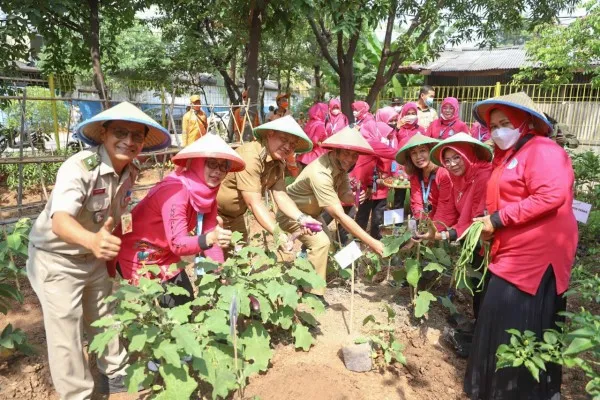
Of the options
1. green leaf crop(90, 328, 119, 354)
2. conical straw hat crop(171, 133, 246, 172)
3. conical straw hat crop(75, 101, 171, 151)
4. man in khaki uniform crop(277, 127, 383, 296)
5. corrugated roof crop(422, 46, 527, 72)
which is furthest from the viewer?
corrugated roof crop(422, 46, 527, 72)

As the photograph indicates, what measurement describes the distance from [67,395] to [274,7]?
681 cm

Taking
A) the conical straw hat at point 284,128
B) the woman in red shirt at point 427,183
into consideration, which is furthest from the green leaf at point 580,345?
the conical straw hat at point 284,128

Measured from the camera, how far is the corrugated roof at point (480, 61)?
16703 mm

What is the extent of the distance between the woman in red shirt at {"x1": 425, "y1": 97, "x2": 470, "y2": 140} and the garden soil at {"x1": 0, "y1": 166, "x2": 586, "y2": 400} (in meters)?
2.84

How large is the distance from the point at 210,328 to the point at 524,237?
177 cm

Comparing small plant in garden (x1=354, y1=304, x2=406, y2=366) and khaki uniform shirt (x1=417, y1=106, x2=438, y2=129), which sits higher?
khaki uniform shirt (x1=417, y1=106, x2=438, y2=129)

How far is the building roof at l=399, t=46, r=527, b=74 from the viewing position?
54.9ft

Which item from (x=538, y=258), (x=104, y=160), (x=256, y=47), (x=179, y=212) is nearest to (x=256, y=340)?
(x=179, y=212)

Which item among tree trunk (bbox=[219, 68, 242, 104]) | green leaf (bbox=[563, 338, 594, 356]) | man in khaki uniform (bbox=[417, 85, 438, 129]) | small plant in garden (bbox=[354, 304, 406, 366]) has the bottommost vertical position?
small plant in garden (bbox=[354, 304, 406, 366])

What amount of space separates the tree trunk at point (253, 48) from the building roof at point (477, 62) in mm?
9820

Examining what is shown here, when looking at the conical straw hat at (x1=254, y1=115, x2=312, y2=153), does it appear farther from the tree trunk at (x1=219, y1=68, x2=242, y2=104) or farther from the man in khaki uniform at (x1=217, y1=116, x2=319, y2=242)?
the tree trunk at (x1=219, y1=68, x2=242, y2=104)

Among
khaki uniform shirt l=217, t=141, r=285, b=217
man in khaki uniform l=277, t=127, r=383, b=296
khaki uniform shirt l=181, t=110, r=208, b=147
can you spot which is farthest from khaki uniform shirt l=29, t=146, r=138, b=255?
khaki uniform shirt l=181, t=110, r=208, b=147

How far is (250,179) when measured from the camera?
335 centimetres

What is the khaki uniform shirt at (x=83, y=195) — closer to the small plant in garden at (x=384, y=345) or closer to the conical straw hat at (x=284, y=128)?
the conical straw hat at (x=284, y=128)
